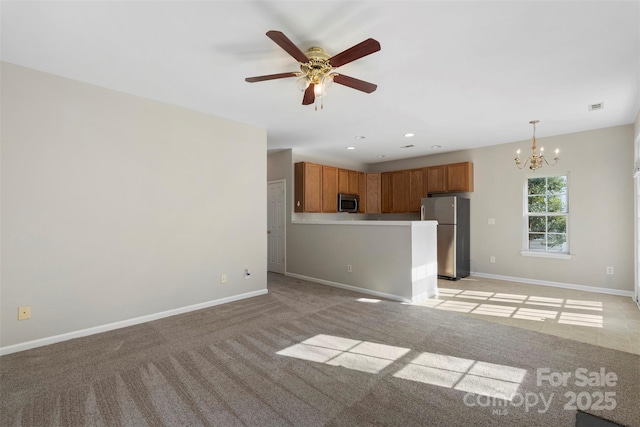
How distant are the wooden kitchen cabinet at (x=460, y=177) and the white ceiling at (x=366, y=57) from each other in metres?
1.83

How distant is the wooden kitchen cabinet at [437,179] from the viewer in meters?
6.24

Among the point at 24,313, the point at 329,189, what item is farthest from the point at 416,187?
the point at 24,313

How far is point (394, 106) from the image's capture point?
3742 mm

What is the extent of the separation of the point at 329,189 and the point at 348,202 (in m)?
0.62

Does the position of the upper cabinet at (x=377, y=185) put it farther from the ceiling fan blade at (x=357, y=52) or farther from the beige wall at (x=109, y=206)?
the ceiling fan blade at (x=357, y=52)

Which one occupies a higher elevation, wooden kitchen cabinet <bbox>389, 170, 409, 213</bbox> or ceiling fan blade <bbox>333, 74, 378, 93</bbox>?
ceiling fan blade <bbox>333, 74, 378, 93</bbox>

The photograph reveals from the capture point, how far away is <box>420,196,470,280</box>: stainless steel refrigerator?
5605 mm

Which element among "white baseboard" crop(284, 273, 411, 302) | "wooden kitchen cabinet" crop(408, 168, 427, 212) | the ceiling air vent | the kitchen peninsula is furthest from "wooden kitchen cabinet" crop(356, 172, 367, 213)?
the ceiling air vent

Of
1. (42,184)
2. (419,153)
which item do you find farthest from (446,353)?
(419,153)

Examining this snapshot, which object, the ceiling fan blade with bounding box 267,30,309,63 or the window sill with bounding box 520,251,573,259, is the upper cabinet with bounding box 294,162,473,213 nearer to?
the window sill with bounding box 520,251,573,259

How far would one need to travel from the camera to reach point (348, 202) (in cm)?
682

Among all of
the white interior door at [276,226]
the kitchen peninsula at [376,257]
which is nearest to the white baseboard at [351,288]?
the kitchen peninsula at [376,257]

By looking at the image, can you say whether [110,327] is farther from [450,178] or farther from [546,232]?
[546,232]

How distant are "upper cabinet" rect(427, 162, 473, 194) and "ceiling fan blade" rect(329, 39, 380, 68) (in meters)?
4.55
